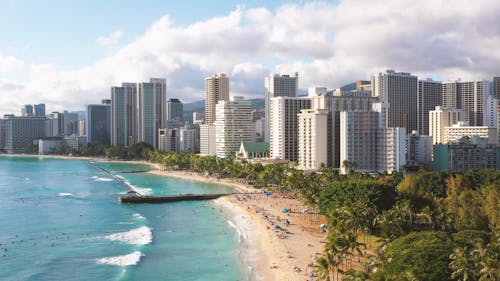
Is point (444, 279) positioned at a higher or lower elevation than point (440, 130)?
lower

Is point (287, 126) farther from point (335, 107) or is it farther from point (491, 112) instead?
point (491, 112)

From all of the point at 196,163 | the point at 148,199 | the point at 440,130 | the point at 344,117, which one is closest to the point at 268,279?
the point at 148,199

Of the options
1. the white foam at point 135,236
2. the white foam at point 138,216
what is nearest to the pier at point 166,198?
the white foam at point 138,216

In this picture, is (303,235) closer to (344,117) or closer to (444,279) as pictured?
(444,279)

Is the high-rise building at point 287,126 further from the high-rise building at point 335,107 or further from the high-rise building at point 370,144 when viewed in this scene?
the high-rise building at point 370,144

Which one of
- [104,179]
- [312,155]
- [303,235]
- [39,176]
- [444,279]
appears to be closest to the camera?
[444,279]

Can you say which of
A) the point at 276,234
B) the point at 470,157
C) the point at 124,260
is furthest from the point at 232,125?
the point at 124,260
